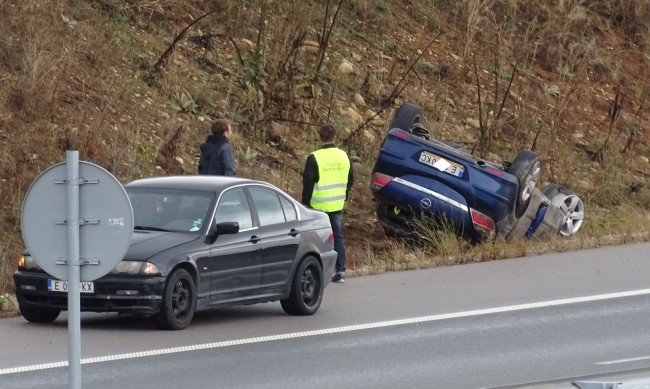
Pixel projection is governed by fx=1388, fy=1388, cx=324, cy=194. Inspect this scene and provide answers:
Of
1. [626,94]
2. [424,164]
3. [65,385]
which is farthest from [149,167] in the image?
[626,94]

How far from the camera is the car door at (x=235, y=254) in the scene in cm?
1224

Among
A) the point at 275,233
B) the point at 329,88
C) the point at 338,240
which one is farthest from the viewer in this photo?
the point at 329,88

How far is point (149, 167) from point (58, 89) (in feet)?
5.78

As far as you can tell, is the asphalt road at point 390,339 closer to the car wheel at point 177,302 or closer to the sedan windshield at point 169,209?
the car wheel at point 177,302

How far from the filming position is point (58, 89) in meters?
19.1

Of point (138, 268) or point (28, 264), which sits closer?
point (138, 268)

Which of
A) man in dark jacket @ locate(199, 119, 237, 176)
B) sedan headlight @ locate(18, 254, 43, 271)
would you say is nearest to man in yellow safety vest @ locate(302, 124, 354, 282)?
man in dark jacket @ locate(199, 119, 237, 176)

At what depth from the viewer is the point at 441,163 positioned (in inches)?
662

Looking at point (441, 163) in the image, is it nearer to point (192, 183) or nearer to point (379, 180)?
point (379, 180)

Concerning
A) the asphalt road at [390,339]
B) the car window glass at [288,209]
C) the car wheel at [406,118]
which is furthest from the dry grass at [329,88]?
the car window glass at [288,209]

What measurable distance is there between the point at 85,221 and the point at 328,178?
7.83 meters

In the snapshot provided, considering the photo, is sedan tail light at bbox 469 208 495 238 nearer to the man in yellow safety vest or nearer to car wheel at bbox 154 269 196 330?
the man in yellow safety vest

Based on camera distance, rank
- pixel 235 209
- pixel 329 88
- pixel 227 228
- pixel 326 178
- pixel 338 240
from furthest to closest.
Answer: pixel 329 88 < pixel 338 240 < pixel 326 178 < pixel 235 209 < pixel 227 228

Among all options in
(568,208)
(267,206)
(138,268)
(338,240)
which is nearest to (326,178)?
(338,240)
